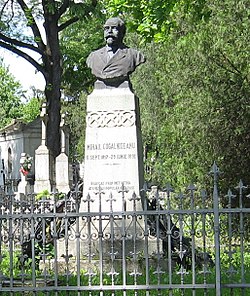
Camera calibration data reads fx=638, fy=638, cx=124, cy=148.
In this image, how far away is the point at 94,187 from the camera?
31.2ft

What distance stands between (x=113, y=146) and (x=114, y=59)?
1364mm

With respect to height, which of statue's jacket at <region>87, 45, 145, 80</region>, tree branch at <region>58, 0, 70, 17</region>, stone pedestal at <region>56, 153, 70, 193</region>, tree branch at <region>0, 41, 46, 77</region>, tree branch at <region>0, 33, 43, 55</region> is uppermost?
tree branch at <region>58, 0, 70, 17</region>

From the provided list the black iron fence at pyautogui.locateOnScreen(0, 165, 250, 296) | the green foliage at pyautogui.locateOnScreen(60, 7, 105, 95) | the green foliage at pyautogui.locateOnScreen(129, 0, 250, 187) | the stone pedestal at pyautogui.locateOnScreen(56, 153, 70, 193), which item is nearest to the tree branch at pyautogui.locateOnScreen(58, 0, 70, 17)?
the green foliage at pyautogui.locateOnScreen(60, 7, 105, 95)

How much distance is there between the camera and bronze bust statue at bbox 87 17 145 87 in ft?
31.7

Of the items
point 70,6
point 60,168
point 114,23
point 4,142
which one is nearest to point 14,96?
point 4,142

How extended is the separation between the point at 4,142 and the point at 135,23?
1345 inches

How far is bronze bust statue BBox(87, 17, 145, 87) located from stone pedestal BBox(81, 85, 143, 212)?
27 centimetres

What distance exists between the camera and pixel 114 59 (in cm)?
974

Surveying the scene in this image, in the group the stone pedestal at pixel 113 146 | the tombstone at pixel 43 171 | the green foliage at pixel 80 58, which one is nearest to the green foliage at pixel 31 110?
the green foliage at pixel 80 58

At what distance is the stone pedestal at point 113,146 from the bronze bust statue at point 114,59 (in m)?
0.27

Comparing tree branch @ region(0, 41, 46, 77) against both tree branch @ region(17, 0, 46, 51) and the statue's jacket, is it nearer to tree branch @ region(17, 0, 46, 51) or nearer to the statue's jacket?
tree branch @ region(17, 0, 46, 51)

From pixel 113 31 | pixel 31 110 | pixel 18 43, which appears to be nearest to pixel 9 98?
pixel 31 110

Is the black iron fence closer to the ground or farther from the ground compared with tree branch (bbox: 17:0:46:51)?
closer to the ground

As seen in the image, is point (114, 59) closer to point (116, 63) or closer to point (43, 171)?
point (116, 63)
